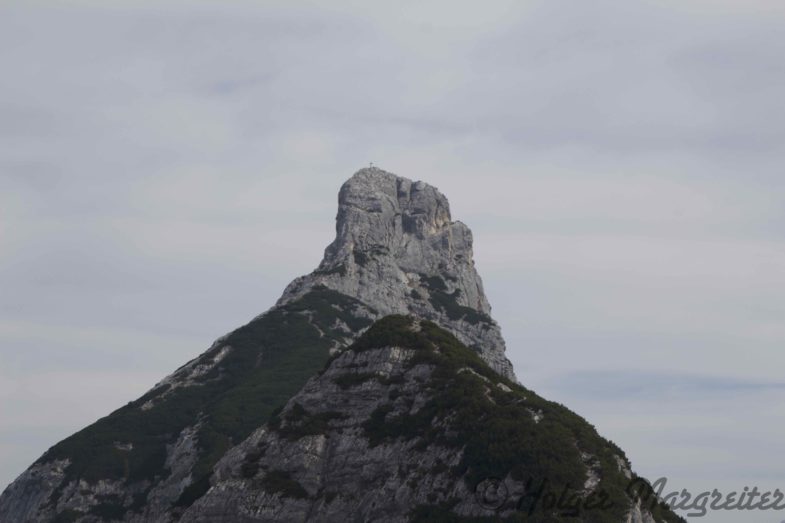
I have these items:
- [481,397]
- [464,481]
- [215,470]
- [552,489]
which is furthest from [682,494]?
[215,470]

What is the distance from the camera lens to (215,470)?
470 feet

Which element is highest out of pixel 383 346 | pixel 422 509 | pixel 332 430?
pixel 383 346

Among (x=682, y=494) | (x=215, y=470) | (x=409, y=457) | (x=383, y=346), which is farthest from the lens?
(x=383, y=346)

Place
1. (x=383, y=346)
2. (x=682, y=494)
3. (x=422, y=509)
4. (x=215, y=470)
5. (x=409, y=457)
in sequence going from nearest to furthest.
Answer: (x=682, y=494) → (x=422, y=509) → (x=409, y=457) → (x=215, y=470) → (x=383, y=346)

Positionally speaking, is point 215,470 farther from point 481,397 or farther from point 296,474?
point 481,397

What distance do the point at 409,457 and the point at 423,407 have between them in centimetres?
933

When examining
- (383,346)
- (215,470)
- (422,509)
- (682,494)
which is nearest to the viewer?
(682,494)

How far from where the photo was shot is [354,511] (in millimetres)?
130250

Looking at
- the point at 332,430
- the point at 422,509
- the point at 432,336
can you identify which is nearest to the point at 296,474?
the point at 332,430

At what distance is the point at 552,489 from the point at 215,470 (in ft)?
144

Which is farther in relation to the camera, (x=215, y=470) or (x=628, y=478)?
(x=215, y=470)

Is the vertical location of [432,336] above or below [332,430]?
above

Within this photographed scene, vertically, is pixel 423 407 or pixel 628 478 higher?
pixel 423 407

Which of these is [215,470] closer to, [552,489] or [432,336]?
[432,336]
